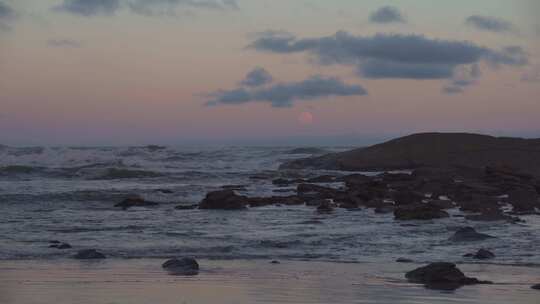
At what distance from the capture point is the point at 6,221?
62.1 ft

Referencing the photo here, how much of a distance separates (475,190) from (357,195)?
4330 millimetres

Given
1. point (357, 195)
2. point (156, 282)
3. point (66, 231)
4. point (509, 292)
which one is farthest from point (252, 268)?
point (357, 195)

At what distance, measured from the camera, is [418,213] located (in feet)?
63.4

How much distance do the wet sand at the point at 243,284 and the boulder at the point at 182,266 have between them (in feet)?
0.41

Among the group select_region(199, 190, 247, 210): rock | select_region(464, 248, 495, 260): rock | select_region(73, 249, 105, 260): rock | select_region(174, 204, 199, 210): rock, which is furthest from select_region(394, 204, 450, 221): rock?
select_region(73, 249, 105, 260): rock

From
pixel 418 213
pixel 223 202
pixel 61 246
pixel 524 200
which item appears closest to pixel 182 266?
pixel 61 246

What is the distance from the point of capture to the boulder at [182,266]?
11.6 meters

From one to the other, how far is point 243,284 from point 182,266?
154cm

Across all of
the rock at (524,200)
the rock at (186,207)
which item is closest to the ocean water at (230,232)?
the rock at (186,207)

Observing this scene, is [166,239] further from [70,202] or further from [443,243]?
[70,202]

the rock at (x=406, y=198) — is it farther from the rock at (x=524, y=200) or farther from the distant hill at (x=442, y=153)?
the distant hill at (x=442, y=153)

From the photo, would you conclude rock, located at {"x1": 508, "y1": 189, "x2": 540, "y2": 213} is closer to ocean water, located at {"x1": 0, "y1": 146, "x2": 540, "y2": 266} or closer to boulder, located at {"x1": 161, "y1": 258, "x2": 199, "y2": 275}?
ocean water, located at {"x1": 0, "y1": 146, "x2": 540, "y2": 266}

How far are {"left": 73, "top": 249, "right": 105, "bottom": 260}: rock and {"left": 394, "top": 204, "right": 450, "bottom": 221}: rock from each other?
8280mm

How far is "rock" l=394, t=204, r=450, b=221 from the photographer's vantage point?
19.2 m
